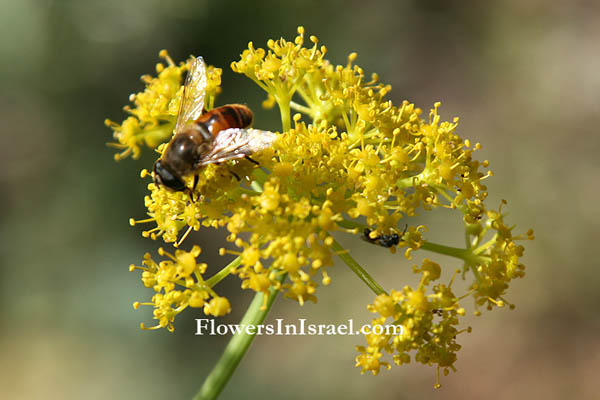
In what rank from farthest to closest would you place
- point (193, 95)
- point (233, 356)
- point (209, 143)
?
point (193, 95) → point (209, 143) → point (233, 356)

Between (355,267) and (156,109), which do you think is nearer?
(355,267)

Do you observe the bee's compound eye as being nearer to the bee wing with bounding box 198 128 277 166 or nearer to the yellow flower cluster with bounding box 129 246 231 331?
the bee wing with bounding box 198 128 277 166

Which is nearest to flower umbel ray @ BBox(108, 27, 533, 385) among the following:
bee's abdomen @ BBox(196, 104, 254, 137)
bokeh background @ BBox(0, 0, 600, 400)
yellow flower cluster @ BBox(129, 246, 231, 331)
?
yellow flower cluster @ BBox(129, 246, 231, 331)

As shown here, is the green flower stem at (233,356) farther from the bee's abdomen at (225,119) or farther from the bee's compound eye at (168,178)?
the bee's abdomen at (225,119)

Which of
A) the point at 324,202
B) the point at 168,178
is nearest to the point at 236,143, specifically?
the point at 168,178

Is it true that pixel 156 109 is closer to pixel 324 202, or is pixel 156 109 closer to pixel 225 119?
pixel 225 119

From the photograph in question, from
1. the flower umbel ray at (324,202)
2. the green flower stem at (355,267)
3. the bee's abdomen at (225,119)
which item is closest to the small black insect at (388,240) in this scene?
the flower umbel ray at (324,202)

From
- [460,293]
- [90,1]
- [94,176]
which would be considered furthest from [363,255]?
[90,1]
